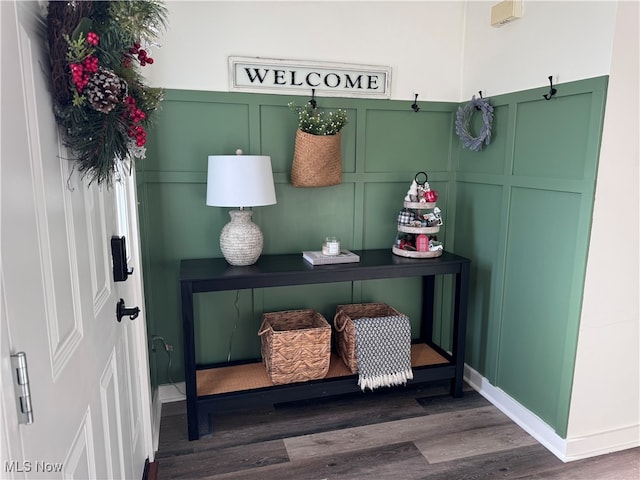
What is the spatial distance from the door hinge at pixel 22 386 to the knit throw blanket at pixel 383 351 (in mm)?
1860

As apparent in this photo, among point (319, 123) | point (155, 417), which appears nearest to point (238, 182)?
point (319, 123)

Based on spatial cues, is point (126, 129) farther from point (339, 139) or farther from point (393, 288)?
point (393, 288)

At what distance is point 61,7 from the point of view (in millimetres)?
865

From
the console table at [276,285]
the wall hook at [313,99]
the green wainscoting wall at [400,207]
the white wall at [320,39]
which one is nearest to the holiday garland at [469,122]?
the green wainscoting wall at [400,207]

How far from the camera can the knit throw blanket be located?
245cm

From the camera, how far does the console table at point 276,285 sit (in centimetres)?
218

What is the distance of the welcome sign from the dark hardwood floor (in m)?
1.76

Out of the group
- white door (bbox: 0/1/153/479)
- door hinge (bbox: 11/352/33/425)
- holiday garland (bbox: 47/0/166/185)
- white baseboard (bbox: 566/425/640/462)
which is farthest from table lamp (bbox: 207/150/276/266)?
white baseboard (bbox: 566/425/640/462)

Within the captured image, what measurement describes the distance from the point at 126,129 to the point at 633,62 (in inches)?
79.6

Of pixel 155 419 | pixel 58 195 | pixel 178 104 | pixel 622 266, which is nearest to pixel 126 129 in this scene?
pixel 58 195

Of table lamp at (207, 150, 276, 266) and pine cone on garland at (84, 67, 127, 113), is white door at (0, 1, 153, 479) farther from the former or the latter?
table lamp at (207, 150, 276, 266)

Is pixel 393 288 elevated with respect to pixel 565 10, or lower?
lower

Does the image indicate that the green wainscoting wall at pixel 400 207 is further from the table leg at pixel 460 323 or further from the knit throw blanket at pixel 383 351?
the knit throw blanket at pixel 383 351

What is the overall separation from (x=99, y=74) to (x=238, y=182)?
129cm
